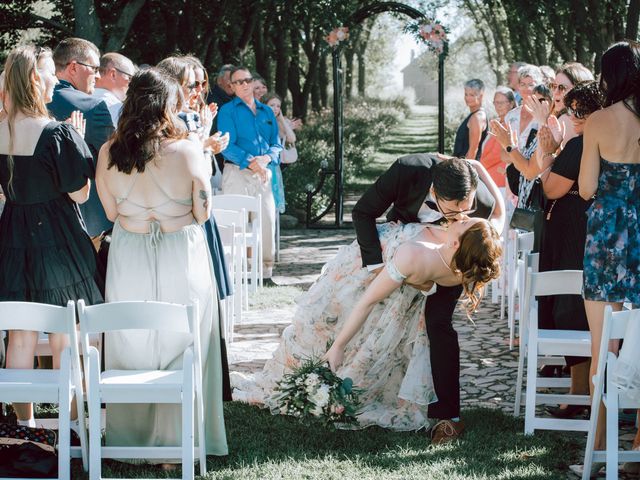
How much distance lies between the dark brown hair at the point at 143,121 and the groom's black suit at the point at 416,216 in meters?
1.28

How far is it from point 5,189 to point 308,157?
57.0 ft

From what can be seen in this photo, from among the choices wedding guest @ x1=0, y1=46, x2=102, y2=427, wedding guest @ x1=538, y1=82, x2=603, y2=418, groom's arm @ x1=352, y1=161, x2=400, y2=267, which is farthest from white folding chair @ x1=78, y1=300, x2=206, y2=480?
wedding guest @ x1=538, y1=82, x2=603, y2=418

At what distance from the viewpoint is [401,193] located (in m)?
5.24

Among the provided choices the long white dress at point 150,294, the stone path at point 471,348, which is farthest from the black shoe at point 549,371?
the long white dress at point 150,294

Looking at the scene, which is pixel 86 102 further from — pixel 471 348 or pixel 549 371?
pixel 549 371

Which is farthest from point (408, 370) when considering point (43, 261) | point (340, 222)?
point (340, 222)

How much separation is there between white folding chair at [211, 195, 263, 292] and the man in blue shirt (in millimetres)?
449

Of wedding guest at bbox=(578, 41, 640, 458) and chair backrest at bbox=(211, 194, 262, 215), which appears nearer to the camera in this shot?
wedding guest at bbox=(578, 41, 640, 458)

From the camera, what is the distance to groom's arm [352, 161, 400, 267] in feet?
16.9

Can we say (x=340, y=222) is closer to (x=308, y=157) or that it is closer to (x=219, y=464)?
(x=308, y=157)

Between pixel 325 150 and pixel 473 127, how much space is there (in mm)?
13492

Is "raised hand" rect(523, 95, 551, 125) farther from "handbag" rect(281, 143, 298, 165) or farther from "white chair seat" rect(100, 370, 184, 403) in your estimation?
"handbag" rect(281, 143, 298, 165)

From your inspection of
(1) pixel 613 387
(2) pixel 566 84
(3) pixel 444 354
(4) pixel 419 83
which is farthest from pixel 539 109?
(4) pixel 419 83

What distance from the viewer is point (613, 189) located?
183 inches
